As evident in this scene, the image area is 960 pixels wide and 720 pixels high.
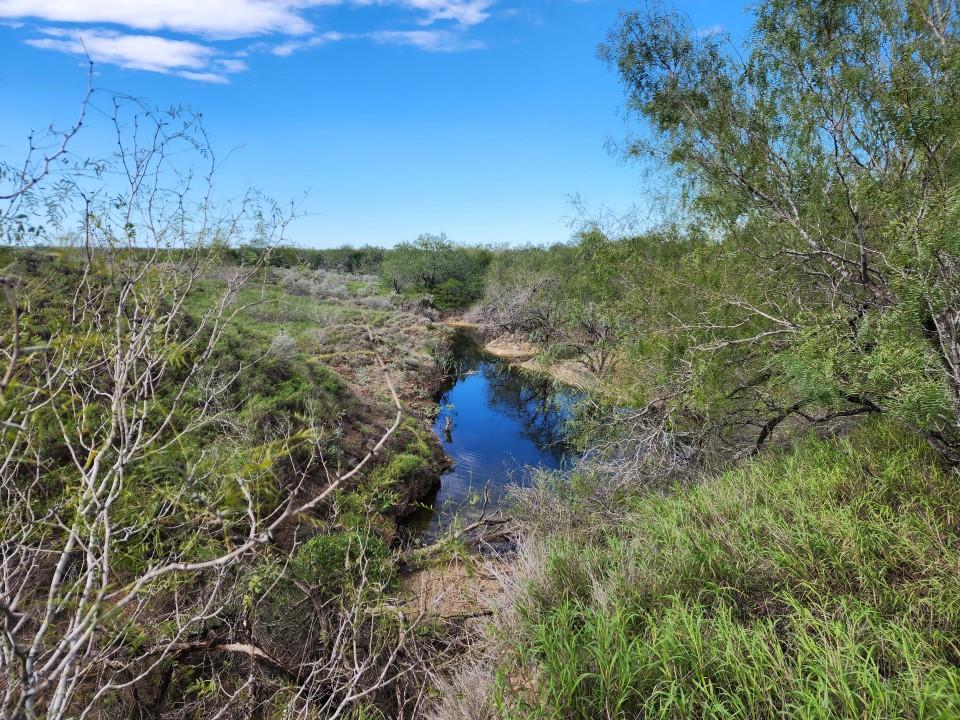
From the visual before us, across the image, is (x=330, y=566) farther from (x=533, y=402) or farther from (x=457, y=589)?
(x=533, y=402)

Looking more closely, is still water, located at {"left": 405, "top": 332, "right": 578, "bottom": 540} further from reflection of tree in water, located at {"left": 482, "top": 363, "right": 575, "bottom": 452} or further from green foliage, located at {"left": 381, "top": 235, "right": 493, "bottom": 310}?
green foliage, located at {"left": 381, "top": 235, "right": 493, "bottom": 310}

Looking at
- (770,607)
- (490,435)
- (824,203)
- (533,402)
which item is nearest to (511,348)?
(533,402)

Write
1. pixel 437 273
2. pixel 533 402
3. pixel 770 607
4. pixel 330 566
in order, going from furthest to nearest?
pixel 437 273 < pixel 533 402 < pixel 330 566 < pixel 770 607

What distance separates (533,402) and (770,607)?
1489cm

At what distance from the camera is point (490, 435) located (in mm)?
14773

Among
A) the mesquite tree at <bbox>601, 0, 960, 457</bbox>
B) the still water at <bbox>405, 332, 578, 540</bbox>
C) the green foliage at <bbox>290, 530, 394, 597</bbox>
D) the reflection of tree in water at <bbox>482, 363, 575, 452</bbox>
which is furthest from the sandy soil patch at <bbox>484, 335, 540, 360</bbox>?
the green foliage at <bbox>290, 530, 394, 597</bbox>

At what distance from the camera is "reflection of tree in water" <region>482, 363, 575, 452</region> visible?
48.5 ft

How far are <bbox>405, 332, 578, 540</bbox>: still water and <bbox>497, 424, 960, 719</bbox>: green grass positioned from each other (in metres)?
3.19

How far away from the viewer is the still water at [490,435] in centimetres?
992

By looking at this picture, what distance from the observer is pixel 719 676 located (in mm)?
2809

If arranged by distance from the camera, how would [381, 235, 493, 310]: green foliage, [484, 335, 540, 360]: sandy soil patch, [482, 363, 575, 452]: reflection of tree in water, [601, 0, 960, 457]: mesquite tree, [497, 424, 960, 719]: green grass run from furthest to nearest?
[381, 235, 493, 310]: green foliage → [484, 335, 540, 360]: sandy soil patch → [482, 363, 575, 452]: reflection of tree in water → [601, 0, 960, 457]: mesquite tree → [497, 424, 960, 719]: green grass

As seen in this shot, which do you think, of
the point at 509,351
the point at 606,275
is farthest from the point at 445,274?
the point at 606,275

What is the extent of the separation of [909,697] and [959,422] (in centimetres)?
241

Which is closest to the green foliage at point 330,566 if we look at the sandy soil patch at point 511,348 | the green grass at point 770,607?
the green grass at point 770,607
